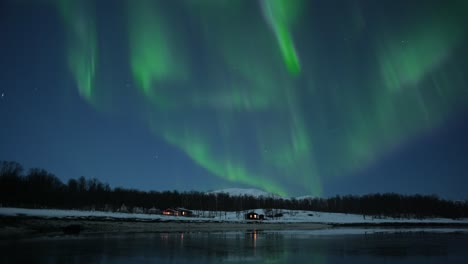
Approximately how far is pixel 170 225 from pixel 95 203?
258ft

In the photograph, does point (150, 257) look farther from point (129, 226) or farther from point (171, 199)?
point (171, 199)

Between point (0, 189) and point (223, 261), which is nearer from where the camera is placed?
point (223, 261)

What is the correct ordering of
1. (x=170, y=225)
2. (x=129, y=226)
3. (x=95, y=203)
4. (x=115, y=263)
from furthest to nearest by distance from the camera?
(x=95, y=203), (x=170, y=225), (x=129, y=226), (x=115, y=263)

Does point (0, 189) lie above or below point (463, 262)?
above

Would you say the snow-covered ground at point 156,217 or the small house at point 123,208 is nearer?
the snow-covered ground at point 156,217

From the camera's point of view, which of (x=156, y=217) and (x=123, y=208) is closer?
(x=156, y=217)

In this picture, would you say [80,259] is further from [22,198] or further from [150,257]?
[22,198]

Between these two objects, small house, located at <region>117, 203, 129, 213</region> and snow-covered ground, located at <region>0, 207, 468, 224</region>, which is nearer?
snow-covered ground, located at <region>0, 207, 468, 224</region>

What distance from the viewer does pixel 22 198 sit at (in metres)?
116

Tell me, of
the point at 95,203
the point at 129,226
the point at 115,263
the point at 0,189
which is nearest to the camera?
the point at 115,263

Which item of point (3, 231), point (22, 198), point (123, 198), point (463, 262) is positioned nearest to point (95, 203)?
point (123, 198)

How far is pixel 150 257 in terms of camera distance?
28000mm

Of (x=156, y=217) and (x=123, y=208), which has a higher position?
(x=123, y=208)

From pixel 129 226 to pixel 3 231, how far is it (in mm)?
29731
